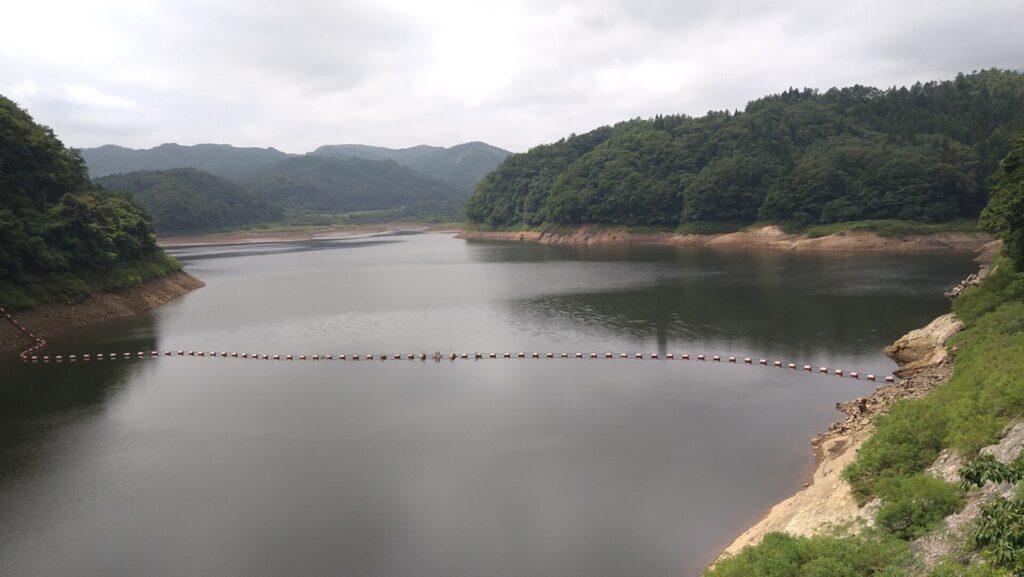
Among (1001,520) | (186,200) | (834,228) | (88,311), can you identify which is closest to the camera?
(1001,520)

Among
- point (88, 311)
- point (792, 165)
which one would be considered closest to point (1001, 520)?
point (88, 311)

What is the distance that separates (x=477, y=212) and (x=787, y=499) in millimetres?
145472

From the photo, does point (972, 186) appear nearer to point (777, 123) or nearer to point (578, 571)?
point (777, 123)

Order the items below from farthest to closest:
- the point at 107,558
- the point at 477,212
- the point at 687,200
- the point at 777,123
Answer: the point at 477,212, the point at 777,123, the point at 687,200, the point at 107,558

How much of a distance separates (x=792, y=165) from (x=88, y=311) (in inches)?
4014

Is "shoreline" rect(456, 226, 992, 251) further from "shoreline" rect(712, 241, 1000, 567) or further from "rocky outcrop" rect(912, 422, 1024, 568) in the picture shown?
"rocky outcrop" rect(912, 422, 1024, 568)

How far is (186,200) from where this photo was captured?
539ft

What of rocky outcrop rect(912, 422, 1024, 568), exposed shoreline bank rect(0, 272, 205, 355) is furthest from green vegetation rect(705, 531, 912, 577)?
exposed shoreline bank rect(0, 272, 205, 355)

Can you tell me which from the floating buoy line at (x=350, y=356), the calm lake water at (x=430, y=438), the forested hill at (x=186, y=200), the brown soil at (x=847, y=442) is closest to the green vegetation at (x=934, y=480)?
the brown soil at (x=847, y=442)

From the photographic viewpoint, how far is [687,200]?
113m

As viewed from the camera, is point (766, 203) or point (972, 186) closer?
point (972, 186)

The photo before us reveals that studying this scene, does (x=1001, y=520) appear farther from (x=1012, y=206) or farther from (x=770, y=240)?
(x=770, y=240)

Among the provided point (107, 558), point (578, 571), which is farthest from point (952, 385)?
point (107, 558)

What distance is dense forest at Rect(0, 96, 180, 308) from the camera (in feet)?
144
